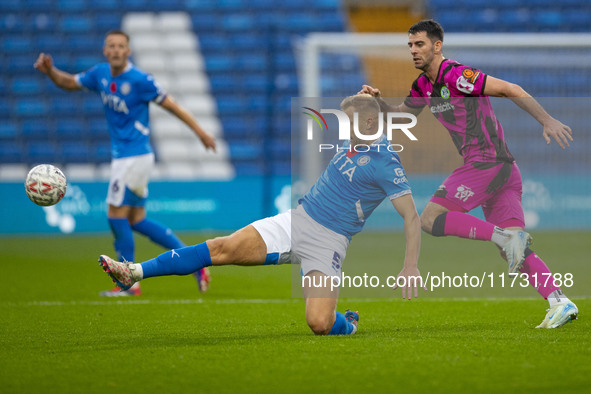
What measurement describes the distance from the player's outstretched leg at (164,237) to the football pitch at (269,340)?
0.46 feet

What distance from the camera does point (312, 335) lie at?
5.06 metres

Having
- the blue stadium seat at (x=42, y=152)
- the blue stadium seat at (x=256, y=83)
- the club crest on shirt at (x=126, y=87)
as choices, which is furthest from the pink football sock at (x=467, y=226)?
the blue stadium seat at (x=256, y=83)

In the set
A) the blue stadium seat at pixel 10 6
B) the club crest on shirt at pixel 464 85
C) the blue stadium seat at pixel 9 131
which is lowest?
the blue stadium seat at pixel 9 131

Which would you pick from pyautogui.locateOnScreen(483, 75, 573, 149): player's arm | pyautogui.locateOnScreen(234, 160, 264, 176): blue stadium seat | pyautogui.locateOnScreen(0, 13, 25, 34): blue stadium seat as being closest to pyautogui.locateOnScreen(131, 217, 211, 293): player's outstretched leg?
pyautogui.locateOnScreen(483, 75, 573, 149): player's arm

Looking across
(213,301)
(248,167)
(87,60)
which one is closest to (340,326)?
(213,301)

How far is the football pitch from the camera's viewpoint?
12.2 ft

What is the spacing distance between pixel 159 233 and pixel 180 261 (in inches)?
108

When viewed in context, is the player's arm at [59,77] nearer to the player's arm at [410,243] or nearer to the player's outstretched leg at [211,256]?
the player's outstretched leg at [211,256]

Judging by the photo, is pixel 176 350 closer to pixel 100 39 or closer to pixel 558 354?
pixel 558 354

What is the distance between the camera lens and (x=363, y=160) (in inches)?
199

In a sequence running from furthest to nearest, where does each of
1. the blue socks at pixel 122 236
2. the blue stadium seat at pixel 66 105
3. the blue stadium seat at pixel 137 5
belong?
1. the blue stadium seat at pixel 137 5
2. the blue stadium seat at pixel 66 105
3. the blue socks at pixel 122 236

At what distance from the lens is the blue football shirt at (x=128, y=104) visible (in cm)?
750

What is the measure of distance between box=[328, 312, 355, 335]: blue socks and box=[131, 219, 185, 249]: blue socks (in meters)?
2.84

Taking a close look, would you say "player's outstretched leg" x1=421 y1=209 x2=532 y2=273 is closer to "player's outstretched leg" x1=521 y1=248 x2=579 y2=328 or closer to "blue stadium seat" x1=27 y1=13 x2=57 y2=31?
"player's outstretched leg" x1=521 y1=248 x2=579 y2=328
